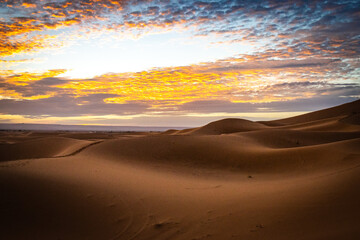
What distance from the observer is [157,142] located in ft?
48.4

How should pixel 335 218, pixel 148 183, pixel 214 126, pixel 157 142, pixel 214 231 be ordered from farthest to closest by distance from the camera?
pixel 214 126, pixel 157 142, pixel 148 183, pixel 214 231, pixel 335 218

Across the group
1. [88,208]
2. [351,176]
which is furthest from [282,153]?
[88,208]

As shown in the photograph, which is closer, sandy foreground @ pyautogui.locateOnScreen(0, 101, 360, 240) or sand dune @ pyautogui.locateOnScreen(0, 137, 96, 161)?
sandy foreground @ pyautogui.locateOnScreen(0, 101, 360, 240)

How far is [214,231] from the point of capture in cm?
413

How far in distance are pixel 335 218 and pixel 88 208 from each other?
471cm

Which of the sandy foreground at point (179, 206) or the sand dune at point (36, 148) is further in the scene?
the sand dune at point (36, 148)

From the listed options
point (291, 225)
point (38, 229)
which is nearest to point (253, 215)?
point (291, 225)

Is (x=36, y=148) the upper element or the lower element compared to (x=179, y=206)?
upper

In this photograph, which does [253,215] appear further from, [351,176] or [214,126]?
[214,126]

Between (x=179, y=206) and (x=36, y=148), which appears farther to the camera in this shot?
(x=36, y=148)

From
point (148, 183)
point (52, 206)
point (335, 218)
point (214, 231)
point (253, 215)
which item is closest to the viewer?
point (335, 218)

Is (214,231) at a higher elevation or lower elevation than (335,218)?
lower

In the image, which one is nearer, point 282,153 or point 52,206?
point 52,206

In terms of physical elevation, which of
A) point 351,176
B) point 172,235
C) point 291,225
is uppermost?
point 351,176
